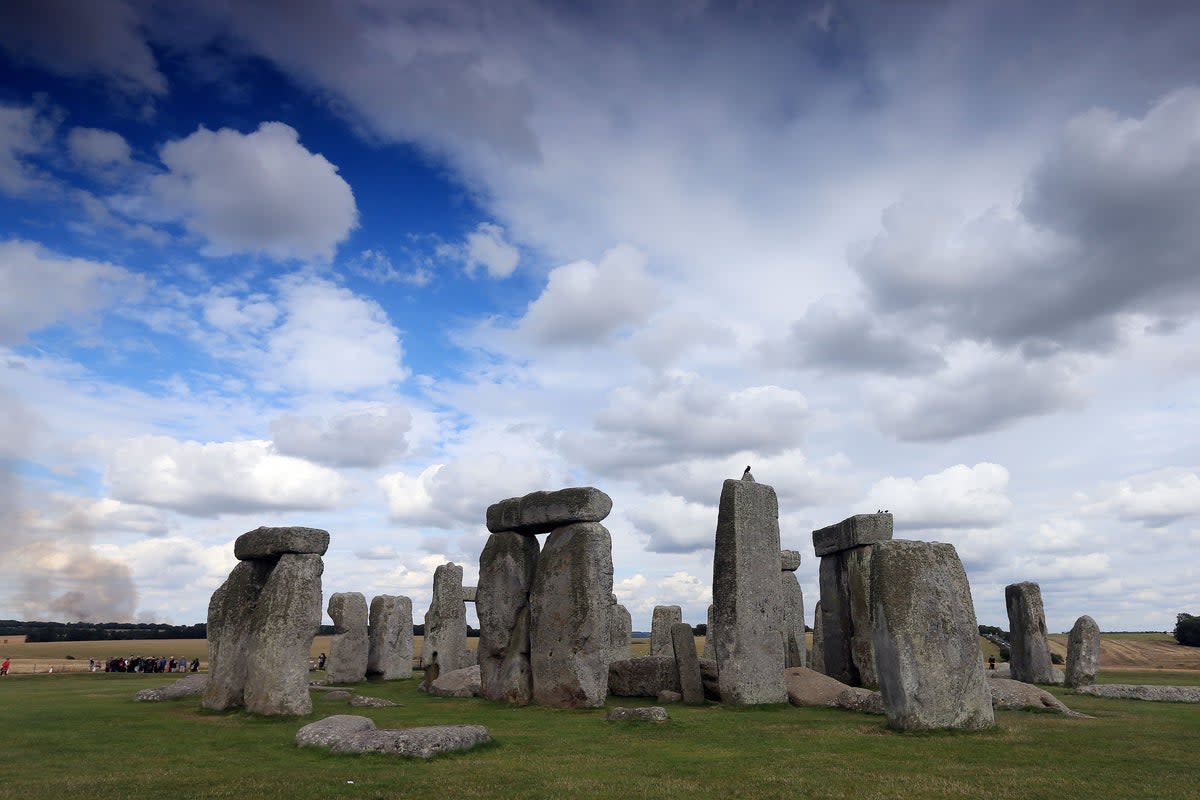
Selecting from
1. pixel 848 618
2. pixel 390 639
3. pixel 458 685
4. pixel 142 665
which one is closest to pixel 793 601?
pixel 848 618

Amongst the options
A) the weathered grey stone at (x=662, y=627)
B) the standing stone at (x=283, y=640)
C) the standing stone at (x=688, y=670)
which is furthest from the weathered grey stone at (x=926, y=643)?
the weathered grey stone at (x=662, y=627)

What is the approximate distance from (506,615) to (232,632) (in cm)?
564

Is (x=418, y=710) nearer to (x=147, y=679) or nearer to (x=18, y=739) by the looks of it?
(x=18, y=739)

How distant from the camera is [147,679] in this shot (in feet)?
84.2

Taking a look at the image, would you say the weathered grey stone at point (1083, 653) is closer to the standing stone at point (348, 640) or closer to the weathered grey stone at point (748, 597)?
the weathered grey stone at point (748, 597)

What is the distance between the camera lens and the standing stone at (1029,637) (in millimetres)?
21719

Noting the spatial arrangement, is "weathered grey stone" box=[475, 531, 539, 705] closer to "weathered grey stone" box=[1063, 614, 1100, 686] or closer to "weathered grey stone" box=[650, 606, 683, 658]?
"weathered grey stone" box=[650, 606, 683, 658]

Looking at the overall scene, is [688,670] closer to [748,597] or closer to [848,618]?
[748,597]

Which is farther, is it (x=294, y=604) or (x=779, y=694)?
(x=779, y=694)

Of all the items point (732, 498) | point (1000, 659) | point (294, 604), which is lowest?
point (1000, 659)

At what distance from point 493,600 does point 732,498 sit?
6.22 metres

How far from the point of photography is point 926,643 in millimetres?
10898

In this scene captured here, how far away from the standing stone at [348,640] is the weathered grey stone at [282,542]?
10.7m

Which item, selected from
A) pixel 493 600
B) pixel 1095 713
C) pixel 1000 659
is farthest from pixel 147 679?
pixel 1000 659
